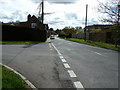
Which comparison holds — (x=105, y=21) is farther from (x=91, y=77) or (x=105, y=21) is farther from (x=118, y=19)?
(x=91, y=77)

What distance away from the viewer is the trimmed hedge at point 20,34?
31688 mm

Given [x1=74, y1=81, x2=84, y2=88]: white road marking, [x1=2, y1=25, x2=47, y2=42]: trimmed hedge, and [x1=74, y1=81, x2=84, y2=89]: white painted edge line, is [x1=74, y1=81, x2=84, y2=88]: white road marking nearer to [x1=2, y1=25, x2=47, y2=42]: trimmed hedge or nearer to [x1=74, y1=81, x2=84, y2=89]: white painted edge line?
[x1=74, y1=81, x2=84, y2=89]: white painted edge line

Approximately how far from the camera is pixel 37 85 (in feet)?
17.9

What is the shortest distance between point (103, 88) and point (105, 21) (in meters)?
20.3

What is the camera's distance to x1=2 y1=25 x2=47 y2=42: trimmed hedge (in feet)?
104

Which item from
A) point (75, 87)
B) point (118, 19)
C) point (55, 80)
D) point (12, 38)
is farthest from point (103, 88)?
point (12, 38)

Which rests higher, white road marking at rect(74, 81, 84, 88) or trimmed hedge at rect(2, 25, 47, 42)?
trimmed hedge at rect(2, 25, 47, 42)

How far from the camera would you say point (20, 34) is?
111 feet

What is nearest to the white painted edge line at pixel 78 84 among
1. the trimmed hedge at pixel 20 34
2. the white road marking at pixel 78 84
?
the white road marking at pixel 78 84

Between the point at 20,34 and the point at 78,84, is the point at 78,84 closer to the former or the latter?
the point at 78,84

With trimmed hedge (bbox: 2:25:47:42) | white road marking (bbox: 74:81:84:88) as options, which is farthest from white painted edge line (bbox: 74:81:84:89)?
trimmed hedge (bbox: 2:25:47:42)

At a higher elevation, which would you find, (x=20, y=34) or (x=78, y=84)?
(x=20, y=34)

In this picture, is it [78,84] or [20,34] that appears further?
[20,34]

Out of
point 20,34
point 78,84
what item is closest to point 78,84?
point 78,84
